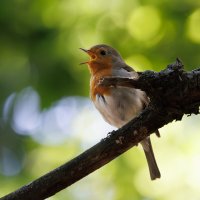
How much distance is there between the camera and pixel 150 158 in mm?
4461

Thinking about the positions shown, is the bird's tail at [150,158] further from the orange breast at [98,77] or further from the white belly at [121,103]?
the orange breast at [98,77]

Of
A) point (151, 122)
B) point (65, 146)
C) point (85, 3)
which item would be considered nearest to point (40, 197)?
point (151, 122)

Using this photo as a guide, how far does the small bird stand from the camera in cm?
400

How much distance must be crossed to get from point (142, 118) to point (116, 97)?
6.17 ft

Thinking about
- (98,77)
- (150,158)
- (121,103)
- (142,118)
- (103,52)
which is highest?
(103,52)

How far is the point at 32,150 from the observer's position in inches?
189

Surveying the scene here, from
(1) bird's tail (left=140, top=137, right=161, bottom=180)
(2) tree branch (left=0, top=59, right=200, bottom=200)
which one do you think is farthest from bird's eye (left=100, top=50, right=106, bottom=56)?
(2) tree branch (left=0, top=59, right=200, bottom=200)

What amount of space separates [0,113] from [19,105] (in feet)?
0.68

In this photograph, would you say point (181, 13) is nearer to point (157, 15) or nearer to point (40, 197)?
point (157, 15)

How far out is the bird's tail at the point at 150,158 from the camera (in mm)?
4258

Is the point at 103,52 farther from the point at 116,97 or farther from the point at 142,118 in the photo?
the point at 142,118

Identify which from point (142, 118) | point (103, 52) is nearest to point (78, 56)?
point (103, 52)

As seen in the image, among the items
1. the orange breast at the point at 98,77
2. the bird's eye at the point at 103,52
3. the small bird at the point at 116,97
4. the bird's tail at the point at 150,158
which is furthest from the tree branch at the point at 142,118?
the bird's eye at the point at 103,52

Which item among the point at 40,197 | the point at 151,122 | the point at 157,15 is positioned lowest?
the point at 40,197
